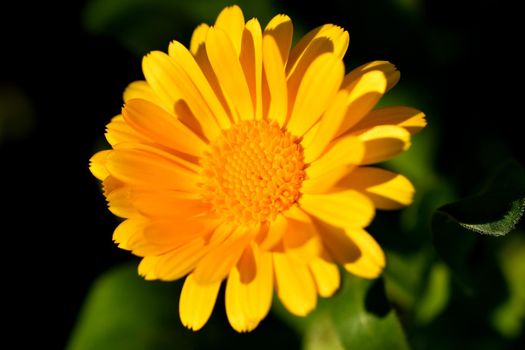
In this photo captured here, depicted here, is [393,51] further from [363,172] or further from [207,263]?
[207,263]

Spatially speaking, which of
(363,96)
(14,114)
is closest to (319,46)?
(363,96)

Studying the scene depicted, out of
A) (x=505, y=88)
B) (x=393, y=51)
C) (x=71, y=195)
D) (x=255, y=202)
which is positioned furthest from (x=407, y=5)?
(x=71, y=195)

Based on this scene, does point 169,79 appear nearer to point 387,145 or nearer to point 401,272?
point 387,145

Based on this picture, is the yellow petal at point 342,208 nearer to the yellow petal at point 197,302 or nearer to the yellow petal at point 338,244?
the yellow petal at point 338,244

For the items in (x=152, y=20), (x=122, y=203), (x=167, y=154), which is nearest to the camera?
(x=122, y=203)

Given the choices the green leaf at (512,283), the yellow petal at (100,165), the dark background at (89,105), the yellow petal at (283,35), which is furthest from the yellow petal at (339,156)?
the green leaf at (512,283)

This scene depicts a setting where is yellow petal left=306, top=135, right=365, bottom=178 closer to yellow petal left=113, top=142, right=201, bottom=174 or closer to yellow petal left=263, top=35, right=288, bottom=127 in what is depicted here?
yellow petal left=263, top=35, right=288, bottom=127
